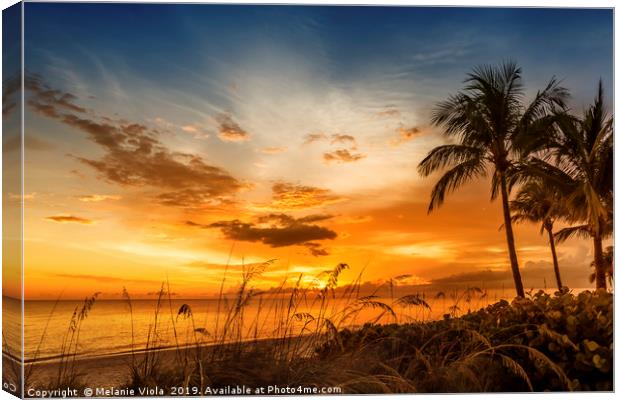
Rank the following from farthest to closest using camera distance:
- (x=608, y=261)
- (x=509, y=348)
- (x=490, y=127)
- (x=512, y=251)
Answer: (x=608, y=261)
(x=490, y=127)
(x=512, y=251)
(x=509, y=348)

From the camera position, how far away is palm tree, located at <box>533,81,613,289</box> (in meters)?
7.04

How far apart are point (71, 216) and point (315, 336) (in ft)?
8.39

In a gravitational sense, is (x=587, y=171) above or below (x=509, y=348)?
above

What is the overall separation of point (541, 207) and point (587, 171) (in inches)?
26.3

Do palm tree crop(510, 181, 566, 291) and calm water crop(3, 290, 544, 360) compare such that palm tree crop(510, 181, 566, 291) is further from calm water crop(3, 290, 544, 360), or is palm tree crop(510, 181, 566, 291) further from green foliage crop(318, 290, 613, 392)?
calm water crop(3, 290, 544, 360)

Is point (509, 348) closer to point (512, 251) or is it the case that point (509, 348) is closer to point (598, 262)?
point (512, 251)

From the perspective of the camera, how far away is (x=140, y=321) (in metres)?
6.60

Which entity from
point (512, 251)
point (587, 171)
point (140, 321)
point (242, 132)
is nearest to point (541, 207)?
point (587, 171)

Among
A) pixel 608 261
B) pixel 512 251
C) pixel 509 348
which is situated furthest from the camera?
pixel 608 261

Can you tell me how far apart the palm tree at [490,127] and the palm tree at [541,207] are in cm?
25

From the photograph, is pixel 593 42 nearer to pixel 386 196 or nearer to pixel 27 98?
pixel 386 196

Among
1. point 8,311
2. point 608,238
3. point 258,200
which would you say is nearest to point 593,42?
point 608,238

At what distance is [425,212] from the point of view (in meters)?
7.14

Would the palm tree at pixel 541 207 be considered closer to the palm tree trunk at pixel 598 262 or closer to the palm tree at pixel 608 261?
the palm tree trunk at pixel 598 262
